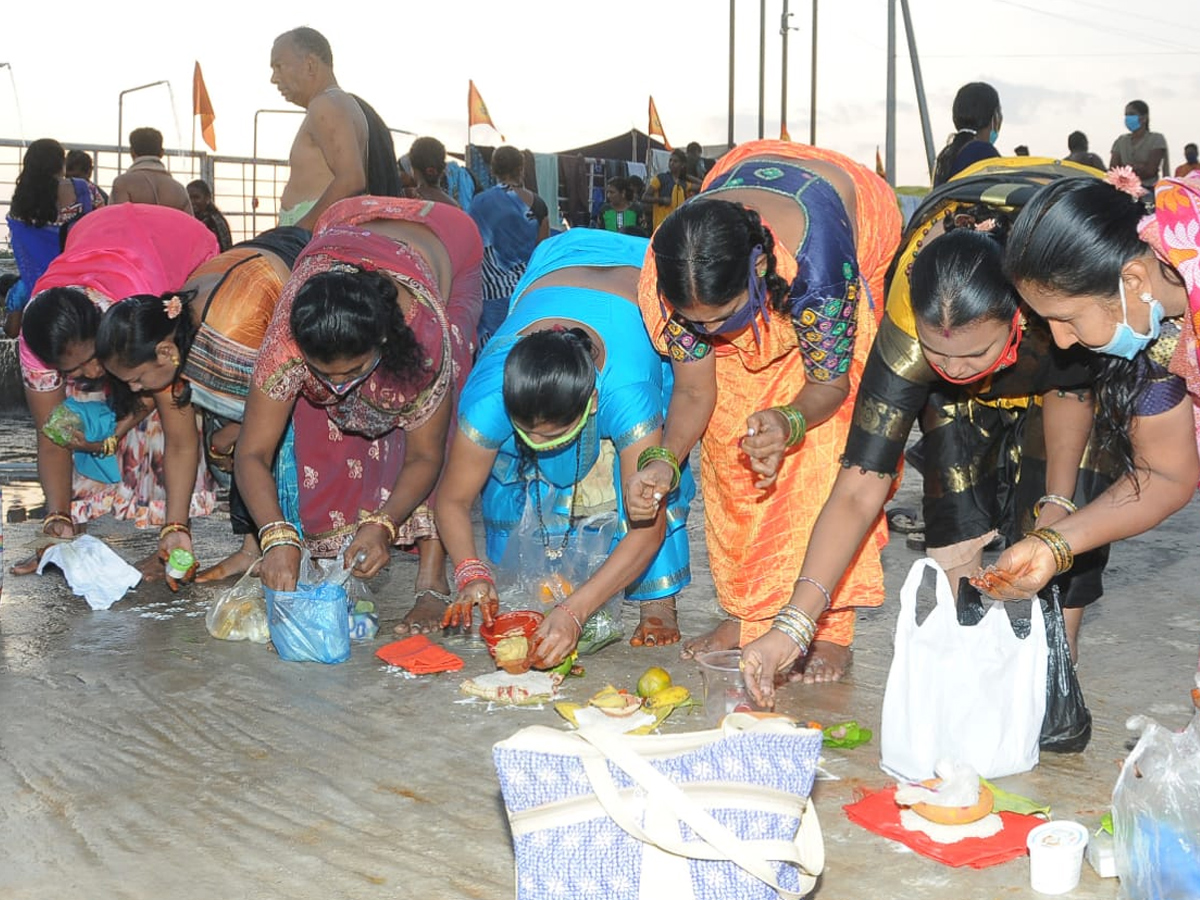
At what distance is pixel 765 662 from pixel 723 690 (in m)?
0.11

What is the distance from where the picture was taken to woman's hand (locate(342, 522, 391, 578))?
3994mm

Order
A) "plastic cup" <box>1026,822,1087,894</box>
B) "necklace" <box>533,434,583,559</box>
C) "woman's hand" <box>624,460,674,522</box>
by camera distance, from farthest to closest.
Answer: "necklace" <box>533,434,583,559</box>, "woman's hand" <box>624,460,674,522</box>, "plastic cup" <box>1026,822,1087,894</box>

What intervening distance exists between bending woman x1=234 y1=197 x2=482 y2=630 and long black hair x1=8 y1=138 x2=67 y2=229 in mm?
3288

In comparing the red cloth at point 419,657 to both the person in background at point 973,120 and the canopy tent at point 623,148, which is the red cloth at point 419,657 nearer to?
the person in background at point 973,120

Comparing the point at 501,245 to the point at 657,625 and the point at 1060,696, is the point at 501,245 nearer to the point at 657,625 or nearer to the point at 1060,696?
the point at 657,625

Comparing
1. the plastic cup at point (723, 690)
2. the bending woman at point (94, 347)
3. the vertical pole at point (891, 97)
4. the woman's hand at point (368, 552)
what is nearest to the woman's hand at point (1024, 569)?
the plastic cup at point (723, 690)

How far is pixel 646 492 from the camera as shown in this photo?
3.18m

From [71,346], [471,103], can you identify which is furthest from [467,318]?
[471,103]

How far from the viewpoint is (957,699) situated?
278 cm

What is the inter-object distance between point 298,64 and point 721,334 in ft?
9.11

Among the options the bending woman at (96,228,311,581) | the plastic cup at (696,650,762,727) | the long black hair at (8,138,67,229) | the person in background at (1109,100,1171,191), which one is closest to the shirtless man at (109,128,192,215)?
the long black hair at (8,138,67,229)

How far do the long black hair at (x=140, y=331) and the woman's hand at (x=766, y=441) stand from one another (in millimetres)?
2104

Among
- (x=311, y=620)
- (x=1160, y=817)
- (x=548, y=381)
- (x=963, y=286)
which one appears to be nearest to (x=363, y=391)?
(x=311, y=620)

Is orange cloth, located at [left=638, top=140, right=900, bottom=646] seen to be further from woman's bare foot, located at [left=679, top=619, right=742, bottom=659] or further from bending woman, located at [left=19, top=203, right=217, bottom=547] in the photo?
bending woman, located at [left=19, top=203, right=217, bottom=547]
